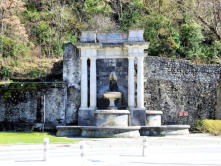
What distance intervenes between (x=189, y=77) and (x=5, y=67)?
14749 mm

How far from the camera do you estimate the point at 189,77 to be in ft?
94.6

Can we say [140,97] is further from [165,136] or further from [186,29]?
[186,29]

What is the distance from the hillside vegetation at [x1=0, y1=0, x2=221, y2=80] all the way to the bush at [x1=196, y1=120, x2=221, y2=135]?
7.73 metres

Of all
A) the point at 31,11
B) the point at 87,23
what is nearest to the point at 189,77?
the point at 87,23

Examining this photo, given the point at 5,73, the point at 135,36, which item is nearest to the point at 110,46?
the point at 135,36

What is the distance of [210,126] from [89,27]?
21.6 m

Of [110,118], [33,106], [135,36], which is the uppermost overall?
[135,36]

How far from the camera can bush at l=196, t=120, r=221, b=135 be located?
79.8 feet

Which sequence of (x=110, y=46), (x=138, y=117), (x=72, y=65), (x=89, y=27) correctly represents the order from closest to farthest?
(x=138, y=117)
(x=110, y=46)
(x=72, y=65)
(x=89, y=27)

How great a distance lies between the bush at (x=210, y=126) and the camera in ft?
79.8

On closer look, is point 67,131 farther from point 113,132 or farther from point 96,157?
point 96,157

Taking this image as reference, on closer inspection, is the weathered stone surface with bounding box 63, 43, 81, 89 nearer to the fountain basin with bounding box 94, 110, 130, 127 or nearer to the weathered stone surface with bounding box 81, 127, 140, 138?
the fountain basin with bounding box 94, 110, 130, 127

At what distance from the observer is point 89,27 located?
1687 inches

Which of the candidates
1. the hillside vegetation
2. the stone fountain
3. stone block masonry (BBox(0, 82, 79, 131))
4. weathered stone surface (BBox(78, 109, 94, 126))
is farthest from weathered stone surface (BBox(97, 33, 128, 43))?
the hillside vegetation
